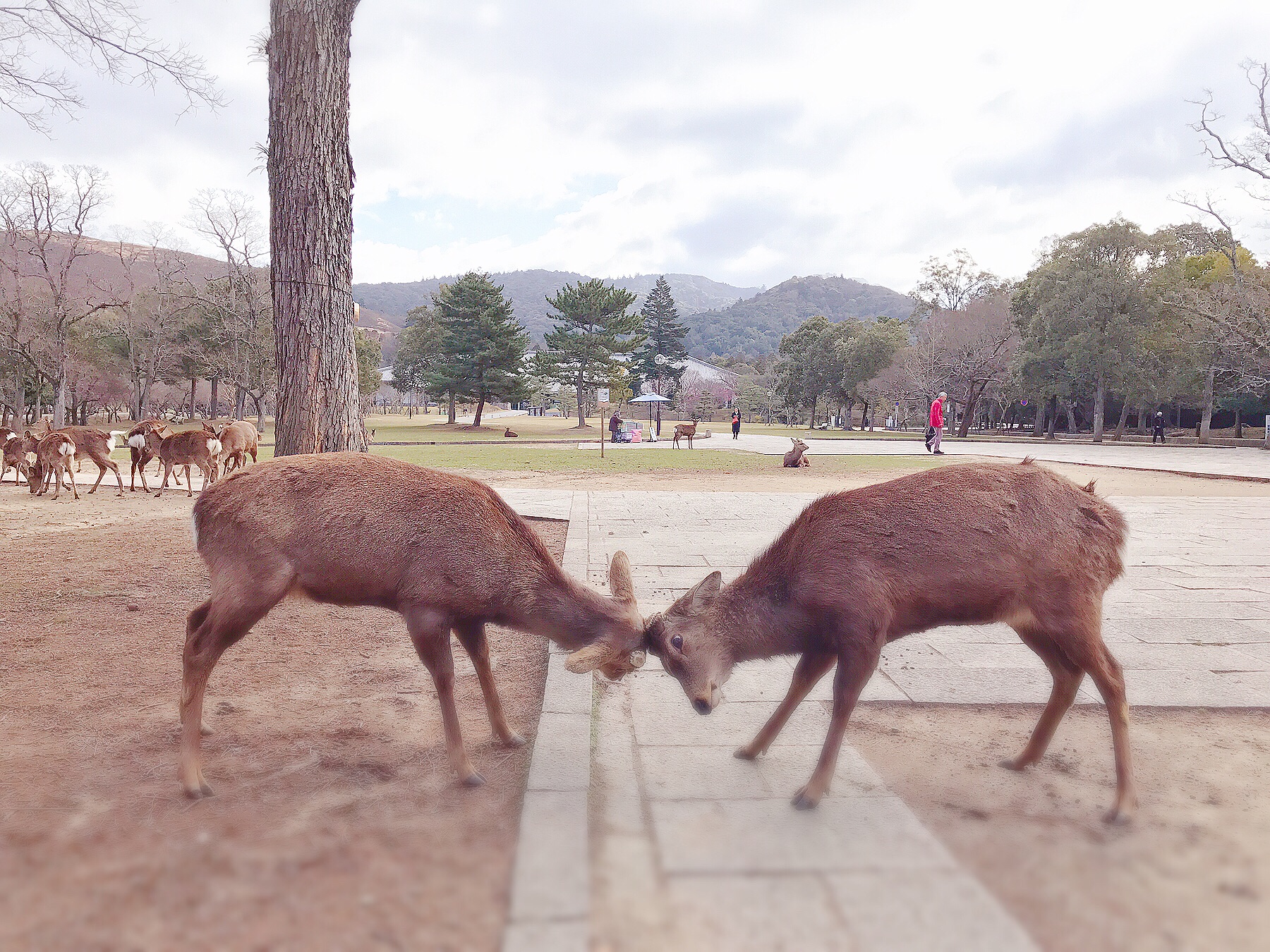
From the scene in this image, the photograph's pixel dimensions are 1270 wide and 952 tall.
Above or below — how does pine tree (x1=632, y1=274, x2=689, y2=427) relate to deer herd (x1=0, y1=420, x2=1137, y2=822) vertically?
above

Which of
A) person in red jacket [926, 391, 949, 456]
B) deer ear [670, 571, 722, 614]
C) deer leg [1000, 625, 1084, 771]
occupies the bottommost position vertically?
deer leg [1000, 625, 1084, 771]

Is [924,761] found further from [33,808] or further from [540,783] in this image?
[33,808]

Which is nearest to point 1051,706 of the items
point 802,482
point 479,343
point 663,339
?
point 802,482

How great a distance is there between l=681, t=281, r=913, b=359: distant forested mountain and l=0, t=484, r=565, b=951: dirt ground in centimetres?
15264

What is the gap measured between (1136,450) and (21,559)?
35.0 metres

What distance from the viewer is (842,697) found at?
2.87 m

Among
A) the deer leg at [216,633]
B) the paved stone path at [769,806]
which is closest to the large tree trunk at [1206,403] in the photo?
the paved stone path at [769,806]

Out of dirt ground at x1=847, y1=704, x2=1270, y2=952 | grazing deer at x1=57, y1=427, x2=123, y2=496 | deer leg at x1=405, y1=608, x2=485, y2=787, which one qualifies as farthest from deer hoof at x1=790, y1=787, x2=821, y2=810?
grazing deer at x1=57, y1=427, x2=123, y2=496

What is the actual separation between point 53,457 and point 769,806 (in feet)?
47.7

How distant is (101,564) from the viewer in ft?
23.7

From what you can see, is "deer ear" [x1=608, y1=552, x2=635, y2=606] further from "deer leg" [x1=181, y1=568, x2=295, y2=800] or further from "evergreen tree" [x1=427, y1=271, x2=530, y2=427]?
"evergreen tree" [x1=427, y1=271, x2=530, y2=427]

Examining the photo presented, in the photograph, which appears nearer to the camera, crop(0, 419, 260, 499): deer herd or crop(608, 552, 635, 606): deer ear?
crop(608, 552, 635, 606): deer ear

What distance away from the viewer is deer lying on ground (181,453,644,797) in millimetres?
3068

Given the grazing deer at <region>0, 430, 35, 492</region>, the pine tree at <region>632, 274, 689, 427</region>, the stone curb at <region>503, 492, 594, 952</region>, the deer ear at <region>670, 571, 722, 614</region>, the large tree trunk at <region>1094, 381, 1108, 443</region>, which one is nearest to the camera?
the stone curb at <region>503, 492, 594, 952</region>
